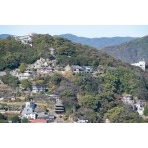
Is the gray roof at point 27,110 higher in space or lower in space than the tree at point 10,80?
lower

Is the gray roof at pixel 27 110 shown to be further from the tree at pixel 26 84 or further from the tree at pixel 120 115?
Result: the tree at pixel 26 84

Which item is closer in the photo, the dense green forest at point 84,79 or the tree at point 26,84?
the dense green forest at point 84,79

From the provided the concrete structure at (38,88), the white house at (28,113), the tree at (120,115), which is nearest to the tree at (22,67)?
the concrete structure at (38,88)

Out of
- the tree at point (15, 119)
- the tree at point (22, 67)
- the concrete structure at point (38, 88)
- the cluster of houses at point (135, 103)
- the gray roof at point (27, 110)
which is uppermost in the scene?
the tree at point (22, 67)

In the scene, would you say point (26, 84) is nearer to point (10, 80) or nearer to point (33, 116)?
point (10, 80)

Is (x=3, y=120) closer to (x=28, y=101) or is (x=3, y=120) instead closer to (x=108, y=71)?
(x=28, y=101)

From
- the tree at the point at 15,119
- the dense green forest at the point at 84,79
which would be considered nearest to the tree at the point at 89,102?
the dense green forest at the point at 84,79

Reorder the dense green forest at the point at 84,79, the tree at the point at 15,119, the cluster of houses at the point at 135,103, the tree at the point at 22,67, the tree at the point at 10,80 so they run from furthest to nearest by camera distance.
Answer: the tree at the point at 22,67 → the tree at the point at 10,80 → the cluster of houses at the point at 135,103 → the dense green forest at the point at 84,79 → the tree at the point at 15,119

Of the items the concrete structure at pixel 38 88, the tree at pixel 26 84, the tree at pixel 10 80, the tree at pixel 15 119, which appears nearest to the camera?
the tree at pixel 15 119

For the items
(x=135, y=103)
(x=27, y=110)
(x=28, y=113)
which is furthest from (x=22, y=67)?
(x=28, y=113)
